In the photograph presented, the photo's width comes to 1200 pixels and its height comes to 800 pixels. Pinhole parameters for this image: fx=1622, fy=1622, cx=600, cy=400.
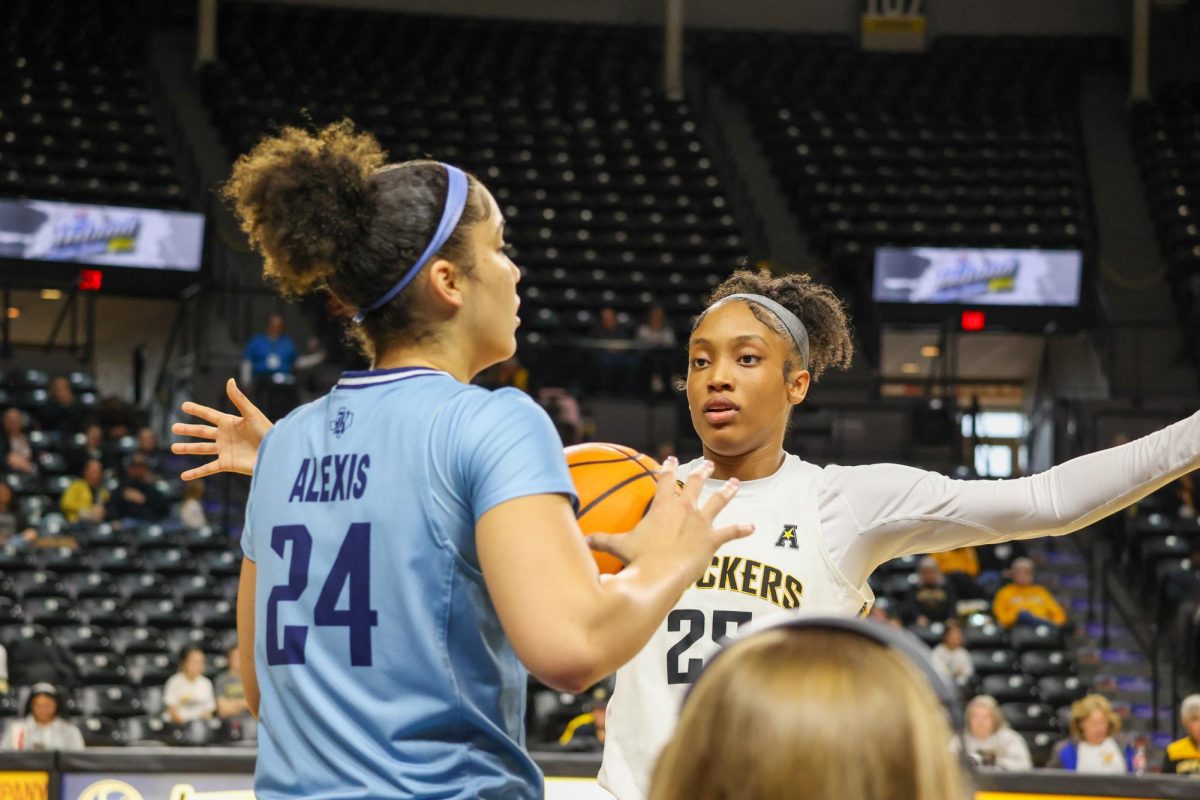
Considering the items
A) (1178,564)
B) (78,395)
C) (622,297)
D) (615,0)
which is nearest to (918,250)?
(622,297)

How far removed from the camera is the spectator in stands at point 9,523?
484 inches

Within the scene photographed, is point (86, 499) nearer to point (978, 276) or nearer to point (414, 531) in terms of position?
point (978, 276)

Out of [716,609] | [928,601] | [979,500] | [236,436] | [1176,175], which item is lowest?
[928,601]

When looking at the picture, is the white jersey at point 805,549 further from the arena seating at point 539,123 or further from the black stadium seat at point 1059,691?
the arena seating at point 539,123

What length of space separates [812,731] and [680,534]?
0.78m

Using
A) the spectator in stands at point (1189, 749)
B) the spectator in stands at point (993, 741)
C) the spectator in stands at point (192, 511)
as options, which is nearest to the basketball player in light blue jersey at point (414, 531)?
the spectator in stands at point (993, 741)

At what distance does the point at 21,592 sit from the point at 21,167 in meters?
7.21

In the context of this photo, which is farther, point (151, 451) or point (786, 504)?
point (151, 451)

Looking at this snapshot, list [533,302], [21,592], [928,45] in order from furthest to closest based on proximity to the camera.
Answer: [928,45] → [533,302] → [21,592]

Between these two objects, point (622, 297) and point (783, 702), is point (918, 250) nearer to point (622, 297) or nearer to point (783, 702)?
point (622, 297)

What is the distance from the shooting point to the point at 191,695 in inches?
407

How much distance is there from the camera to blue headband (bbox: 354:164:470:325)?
2.08 meters

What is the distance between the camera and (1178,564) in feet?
44.0

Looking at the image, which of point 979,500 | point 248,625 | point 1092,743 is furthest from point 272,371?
point 248,625
